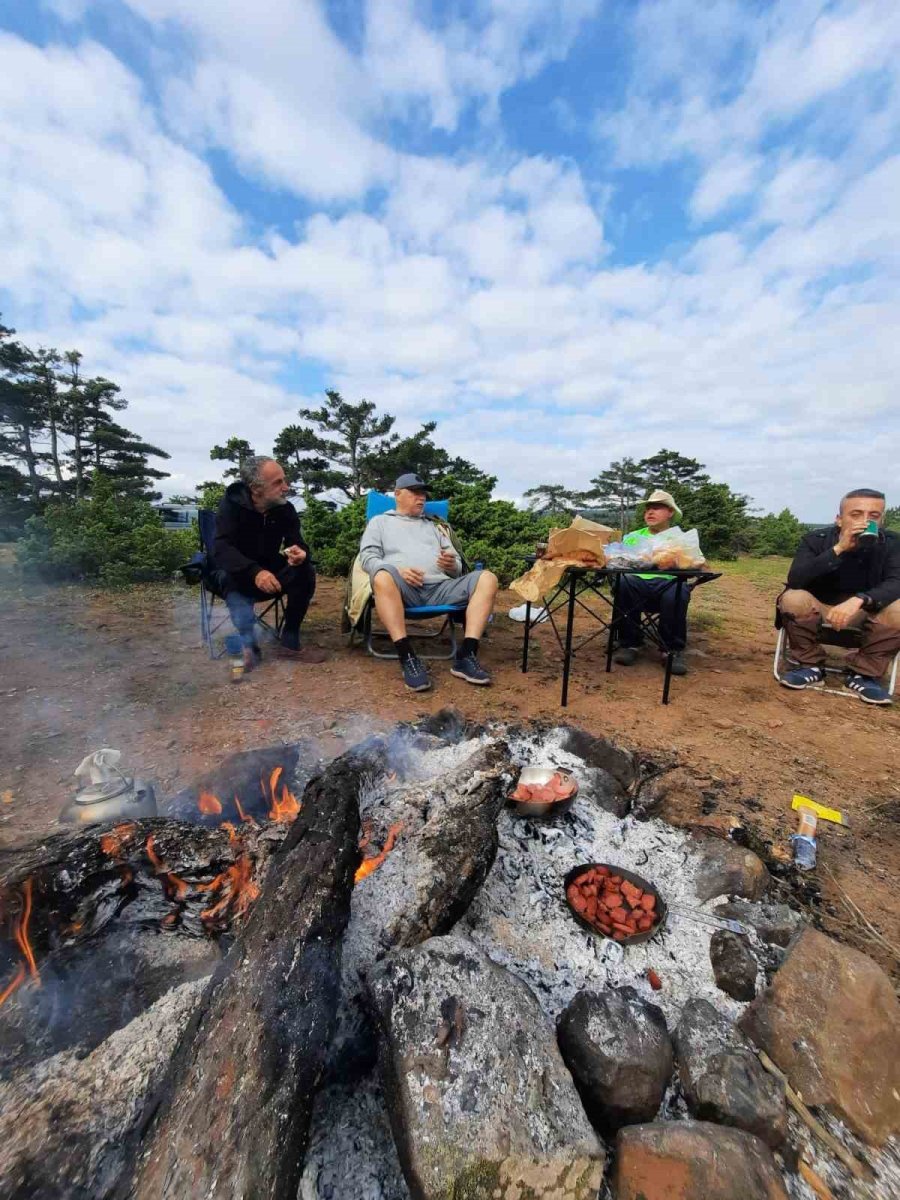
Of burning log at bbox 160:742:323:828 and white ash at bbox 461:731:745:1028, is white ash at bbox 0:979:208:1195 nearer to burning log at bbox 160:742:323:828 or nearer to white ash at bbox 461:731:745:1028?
burning log at bbox 160:742:323:828

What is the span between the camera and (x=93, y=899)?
1.32 m

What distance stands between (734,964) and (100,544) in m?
7.83

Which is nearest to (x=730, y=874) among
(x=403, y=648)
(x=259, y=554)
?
(x=403, y=648)

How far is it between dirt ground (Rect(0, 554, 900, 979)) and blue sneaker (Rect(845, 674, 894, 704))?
0.07 meters

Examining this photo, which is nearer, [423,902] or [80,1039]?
[80,1039]

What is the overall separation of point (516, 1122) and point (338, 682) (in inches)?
110

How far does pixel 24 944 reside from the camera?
1.22 meters

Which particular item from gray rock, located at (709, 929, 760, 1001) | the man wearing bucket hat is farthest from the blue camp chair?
gray rock, located at (709, 929, 760, 1001)

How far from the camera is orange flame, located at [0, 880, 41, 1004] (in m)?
1.19

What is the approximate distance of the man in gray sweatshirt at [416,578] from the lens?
3539 millimetres

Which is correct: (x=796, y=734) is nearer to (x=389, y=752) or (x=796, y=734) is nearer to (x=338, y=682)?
(x=389, y=752)

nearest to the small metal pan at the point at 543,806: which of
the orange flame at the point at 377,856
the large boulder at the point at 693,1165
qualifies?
the orange flame at the point at 377,856

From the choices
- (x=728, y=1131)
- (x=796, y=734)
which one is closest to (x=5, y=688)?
(x=728, y=1131)

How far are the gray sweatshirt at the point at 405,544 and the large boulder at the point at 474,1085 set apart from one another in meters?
3.03
